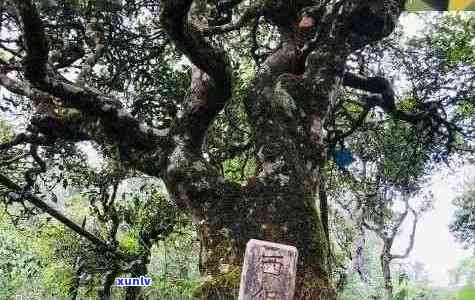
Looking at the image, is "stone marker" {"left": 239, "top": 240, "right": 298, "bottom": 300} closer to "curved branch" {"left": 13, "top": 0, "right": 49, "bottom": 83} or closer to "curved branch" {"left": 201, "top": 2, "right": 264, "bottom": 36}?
"curved branch" {"left": 13, "top": 0, "right": 49, "bottom": 83}

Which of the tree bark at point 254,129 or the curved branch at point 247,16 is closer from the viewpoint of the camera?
the tree bark at point 254,129

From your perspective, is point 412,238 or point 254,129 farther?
point 412,238

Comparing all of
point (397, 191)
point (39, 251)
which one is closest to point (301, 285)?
point (397, 191)

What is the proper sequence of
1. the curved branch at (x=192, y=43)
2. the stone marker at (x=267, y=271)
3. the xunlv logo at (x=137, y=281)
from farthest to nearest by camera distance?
the xunlv logo at (x=137, y=281) < the curved branch at (x=192, y=43) < the stone marker at (x=267, y=271)

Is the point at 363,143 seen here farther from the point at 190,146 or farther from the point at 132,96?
the point at 190,146

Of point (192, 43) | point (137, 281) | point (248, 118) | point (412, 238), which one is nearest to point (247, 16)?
point (248, 118)

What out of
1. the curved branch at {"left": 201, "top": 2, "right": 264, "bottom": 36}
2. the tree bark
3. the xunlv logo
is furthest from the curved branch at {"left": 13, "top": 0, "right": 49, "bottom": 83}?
the xunlv logo

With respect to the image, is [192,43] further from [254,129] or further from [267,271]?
[267,271]

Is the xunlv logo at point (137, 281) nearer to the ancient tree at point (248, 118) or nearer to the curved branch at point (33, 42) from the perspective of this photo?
the ancient tree at point (248, 118)

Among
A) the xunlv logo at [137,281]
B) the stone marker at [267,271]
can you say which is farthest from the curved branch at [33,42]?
the xunlv logo at [137,281]

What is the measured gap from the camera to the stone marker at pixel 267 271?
2.39 meters

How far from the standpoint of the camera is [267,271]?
94.0 inches

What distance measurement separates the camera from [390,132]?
7.95m

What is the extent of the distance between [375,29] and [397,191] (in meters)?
7.65
